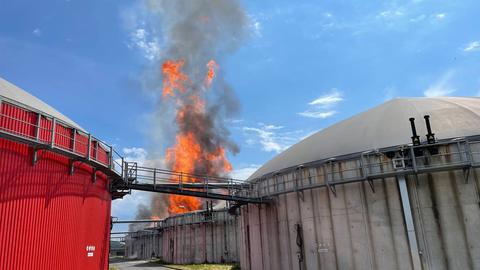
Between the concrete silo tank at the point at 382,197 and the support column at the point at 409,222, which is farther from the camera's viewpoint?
the concrete silo tank at the point at 382,197

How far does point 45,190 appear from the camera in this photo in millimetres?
15844

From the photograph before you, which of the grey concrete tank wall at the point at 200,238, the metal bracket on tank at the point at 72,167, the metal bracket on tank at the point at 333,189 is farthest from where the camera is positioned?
the grey concrete tank wall at the point at 200,238

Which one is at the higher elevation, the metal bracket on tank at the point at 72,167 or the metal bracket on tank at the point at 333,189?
the metal bracket on tank at the point at 72,167

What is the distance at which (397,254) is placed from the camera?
60.5 feet

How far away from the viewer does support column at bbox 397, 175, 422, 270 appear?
17.8 metres

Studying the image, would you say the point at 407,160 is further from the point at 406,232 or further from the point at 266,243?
the point at 266,243

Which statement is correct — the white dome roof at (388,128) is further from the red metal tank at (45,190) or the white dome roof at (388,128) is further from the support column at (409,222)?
the red metal tank at (45,190)

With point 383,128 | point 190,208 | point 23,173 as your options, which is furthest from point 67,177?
point 190,208

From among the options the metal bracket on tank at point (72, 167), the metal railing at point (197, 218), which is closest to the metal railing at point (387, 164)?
the metal bracket on tank at point (72, 167)

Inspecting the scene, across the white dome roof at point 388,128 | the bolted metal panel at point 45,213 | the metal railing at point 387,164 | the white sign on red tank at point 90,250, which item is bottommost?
the white sign on red tank at point 90,250

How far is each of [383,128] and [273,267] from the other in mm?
11530

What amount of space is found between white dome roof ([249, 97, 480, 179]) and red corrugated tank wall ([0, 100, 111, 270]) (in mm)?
13568

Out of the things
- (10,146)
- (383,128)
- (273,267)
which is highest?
(383,128)

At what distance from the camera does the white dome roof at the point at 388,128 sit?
20.9 meters
